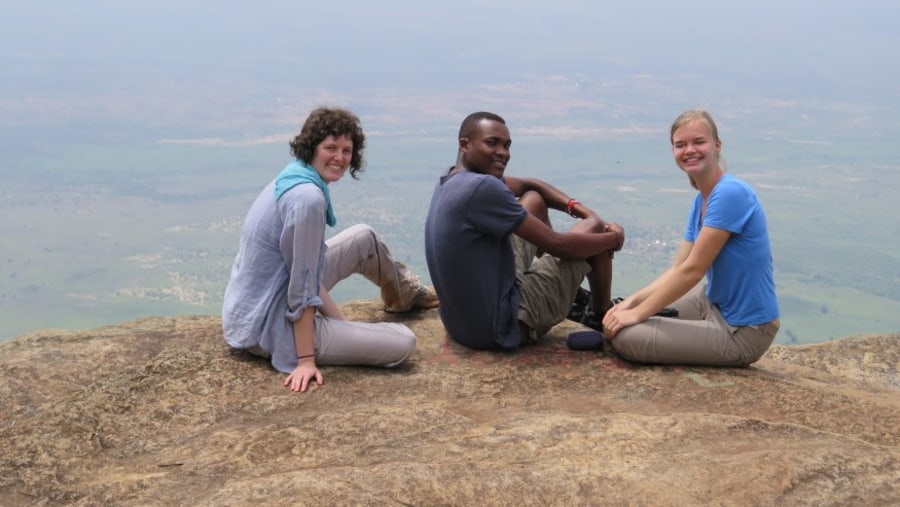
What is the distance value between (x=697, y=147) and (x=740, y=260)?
0.89 meters

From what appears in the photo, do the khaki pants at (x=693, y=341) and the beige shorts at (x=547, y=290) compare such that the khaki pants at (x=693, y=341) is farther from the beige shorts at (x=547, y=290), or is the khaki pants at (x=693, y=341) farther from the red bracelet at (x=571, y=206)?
the red bracelet at (x=571, y=206)

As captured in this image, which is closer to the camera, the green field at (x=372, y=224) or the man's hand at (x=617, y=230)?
the man's hand at (x=617, y=230)

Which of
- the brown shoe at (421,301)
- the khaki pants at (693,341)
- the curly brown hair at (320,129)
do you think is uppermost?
the curly brown hair at (320,129)

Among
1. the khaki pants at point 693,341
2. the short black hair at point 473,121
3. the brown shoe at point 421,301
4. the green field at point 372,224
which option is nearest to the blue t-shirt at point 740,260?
the khaki pants at point 693,341

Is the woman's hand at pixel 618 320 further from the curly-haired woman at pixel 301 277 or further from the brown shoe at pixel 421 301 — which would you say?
the brown shoe at pixel 421 301

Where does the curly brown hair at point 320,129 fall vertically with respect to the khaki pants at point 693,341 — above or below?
above

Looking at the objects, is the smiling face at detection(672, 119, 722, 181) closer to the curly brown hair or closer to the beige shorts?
the beige shorts

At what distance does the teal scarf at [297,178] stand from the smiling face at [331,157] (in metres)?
0.05

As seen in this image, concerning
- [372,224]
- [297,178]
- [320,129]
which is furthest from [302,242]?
[372,224]

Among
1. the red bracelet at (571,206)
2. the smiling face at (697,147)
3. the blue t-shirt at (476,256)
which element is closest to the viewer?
the smiling face at (697,147)

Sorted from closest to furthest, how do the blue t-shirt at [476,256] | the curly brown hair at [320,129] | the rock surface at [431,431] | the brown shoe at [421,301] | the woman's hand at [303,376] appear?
the rock surface at [431,431]
the woman's hand at [303,376]
the curly brown hair at [320,129]
the blue t-shirt at [476,256]
the brown shoe at [421,301]

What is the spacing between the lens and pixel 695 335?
7547 mm

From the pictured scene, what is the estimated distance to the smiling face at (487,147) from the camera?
7.72 meters

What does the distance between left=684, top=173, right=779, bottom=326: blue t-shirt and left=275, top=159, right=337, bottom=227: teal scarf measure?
2.77 metres
